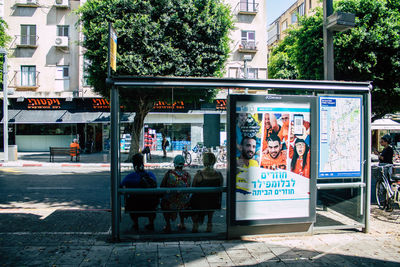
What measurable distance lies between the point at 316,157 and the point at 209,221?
219 centimetres

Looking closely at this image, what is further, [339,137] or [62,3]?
[62,3]

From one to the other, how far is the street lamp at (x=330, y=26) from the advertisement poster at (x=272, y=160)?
5.62 ft

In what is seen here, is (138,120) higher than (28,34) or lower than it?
lower

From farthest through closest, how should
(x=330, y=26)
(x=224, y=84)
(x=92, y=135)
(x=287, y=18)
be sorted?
1. (x=287, y=18)
2. (x=92, y=135)
3. (x=330, y=26)
4. (x=224, y=84)

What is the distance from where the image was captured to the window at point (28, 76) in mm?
23891

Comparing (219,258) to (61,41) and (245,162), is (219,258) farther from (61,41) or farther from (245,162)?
(61,41)

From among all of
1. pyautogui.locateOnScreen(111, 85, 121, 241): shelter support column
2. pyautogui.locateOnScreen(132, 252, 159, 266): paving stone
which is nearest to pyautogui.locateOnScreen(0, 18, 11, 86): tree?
pyautogui.locateOnScreen(111, 85, 121, 241): shelter support column

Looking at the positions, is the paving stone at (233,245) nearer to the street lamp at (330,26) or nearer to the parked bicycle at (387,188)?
the street lamp at (330,26)

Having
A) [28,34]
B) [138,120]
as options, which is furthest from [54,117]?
[138,120]

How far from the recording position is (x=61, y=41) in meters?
23.7

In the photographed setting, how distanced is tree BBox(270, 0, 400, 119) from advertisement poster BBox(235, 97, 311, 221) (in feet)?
30.4

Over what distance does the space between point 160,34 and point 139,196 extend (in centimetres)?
1113

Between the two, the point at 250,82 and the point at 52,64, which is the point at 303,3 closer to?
the point at 52,64

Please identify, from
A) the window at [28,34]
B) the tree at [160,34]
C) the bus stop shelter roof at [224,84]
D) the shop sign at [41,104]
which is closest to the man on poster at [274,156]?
the bus stop shelter roof at [224,84]
